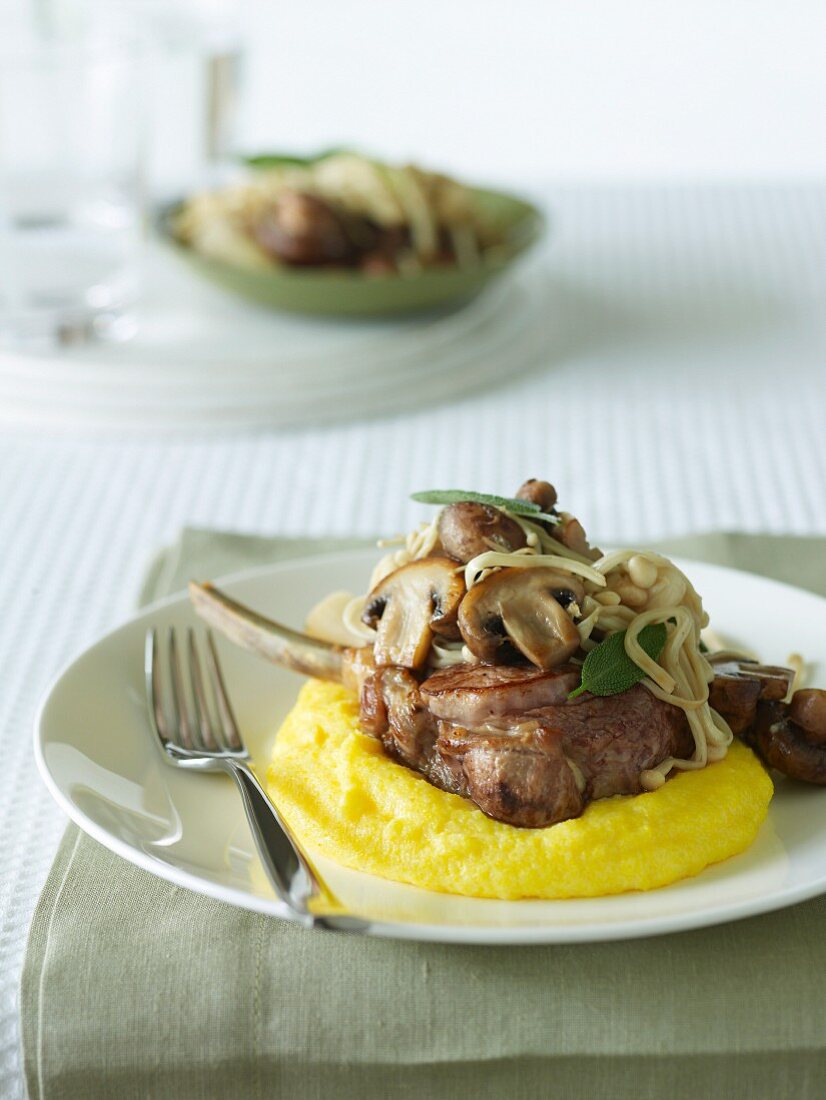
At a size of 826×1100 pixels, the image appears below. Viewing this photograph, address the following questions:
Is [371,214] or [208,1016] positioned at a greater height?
[371,214]

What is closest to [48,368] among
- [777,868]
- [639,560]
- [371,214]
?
[371,214]

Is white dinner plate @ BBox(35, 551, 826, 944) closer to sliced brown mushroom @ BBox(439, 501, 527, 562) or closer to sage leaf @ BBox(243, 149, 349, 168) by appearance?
sliced brown mushroom @ BBox(439, 501, 527, 562)

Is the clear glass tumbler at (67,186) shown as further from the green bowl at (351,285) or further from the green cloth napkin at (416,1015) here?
the green cloth napkin at (416,1015)

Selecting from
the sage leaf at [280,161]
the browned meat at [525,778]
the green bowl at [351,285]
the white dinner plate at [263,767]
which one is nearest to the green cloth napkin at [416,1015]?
the white dinner plate at [263,767]

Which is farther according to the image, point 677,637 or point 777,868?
point 677,637

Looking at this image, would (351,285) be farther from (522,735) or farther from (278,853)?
(278,853)

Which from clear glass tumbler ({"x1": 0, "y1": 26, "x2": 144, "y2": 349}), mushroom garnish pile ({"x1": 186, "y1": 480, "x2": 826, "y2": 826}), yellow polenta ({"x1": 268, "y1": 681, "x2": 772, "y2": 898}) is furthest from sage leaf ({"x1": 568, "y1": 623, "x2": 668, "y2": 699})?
clear glass tumbler ({"x1": 0, "y1": 26, "x2": 144, "y2": 349})

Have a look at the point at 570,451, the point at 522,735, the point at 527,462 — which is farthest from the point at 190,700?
the point at 570,451

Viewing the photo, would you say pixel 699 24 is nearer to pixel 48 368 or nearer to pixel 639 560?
pixel 48 368
